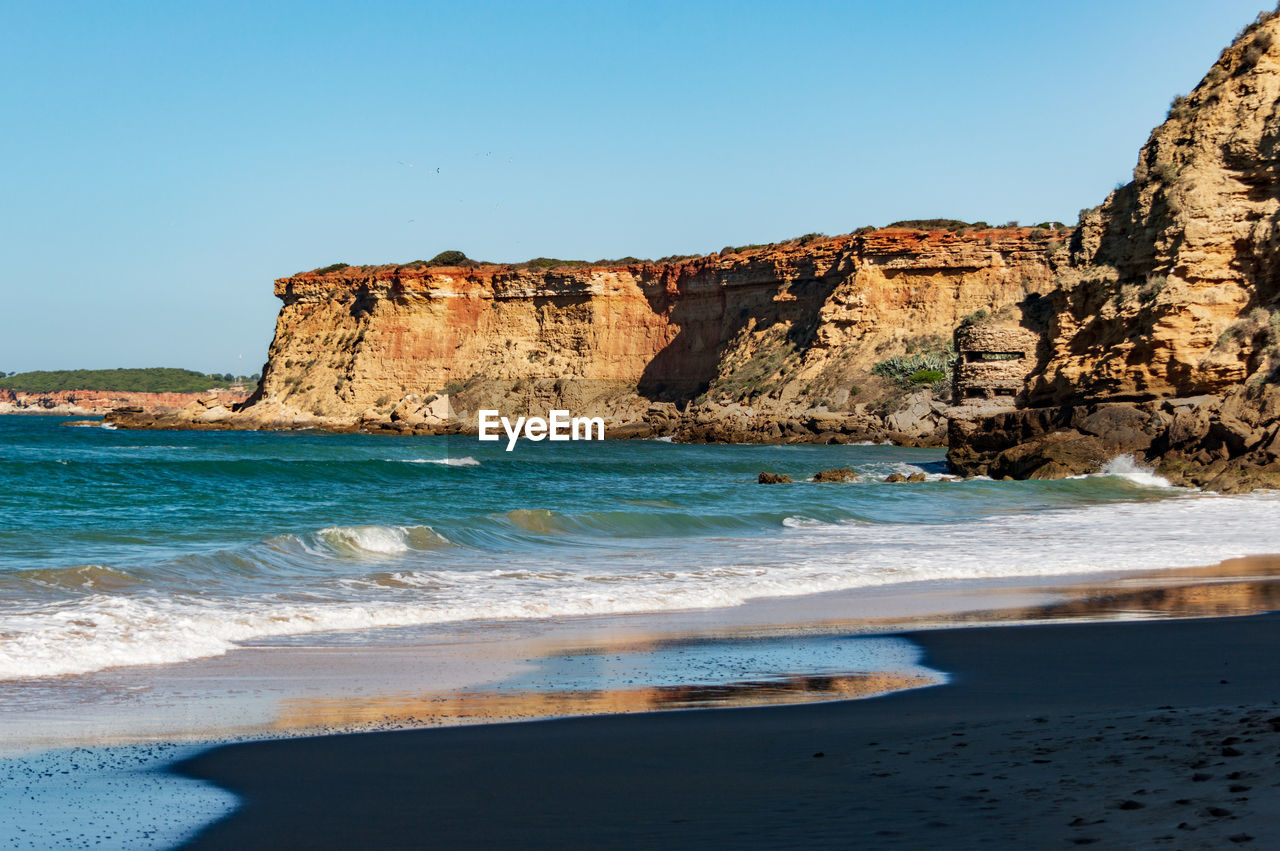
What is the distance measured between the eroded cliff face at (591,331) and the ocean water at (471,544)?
4017 centimetres

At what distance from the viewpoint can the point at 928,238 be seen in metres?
64.6

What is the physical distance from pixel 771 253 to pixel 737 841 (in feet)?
228

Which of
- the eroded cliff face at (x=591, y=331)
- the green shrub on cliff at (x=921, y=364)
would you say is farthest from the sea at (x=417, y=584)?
the eroded cliff face at (x=591, y=331)

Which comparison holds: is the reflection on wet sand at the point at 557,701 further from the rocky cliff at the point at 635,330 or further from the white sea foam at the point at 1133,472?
the rocky cliff at the point at 635,330

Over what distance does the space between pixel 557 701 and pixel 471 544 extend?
29.4ft

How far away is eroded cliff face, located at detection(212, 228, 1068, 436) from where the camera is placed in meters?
65.5

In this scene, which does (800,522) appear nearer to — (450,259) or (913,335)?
(913,335)

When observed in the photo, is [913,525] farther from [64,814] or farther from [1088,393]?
[64,814]

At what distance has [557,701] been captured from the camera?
19.9 ft

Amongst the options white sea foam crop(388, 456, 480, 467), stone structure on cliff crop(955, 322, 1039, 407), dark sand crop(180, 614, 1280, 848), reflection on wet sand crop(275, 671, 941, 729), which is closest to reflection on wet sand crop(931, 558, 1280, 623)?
dark sand crop(180, 614, 1280, 848)

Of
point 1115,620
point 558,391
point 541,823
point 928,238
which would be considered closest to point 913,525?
point 1115,620

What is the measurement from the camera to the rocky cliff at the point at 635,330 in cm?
6425

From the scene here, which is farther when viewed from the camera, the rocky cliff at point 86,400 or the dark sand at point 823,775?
the rocky cliff at point 86,400

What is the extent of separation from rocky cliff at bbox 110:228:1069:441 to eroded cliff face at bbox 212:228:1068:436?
103 millimetres
